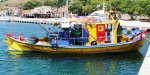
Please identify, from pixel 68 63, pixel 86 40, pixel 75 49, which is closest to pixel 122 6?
pixel 86 40

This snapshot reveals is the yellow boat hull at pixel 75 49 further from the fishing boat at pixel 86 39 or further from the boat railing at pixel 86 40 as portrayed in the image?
the boat railing at pixel 86 40

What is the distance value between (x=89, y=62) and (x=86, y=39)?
3.77 metres

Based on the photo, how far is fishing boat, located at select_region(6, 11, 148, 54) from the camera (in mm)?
38688

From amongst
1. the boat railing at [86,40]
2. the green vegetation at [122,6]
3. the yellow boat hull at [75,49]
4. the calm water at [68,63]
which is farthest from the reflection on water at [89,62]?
the green vegetation at [122,6]

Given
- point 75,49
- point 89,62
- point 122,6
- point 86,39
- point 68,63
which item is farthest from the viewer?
point 122,6

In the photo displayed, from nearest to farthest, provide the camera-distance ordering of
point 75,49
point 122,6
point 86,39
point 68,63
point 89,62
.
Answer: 1. point 68,63
2. point 89,62
3. point 75,49
4. point 86,39
5. point 122,6

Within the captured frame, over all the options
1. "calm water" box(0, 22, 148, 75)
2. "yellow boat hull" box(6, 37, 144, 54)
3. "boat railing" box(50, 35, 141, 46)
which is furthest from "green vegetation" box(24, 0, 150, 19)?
"calm water" box(0, 22, 148, 75)

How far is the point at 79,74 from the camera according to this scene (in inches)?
1211

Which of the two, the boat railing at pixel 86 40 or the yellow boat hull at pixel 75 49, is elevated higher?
the boat railing at pixel 86 40

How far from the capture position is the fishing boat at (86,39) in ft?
127

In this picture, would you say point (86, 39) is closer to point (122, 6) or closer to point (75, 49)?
point (75, 49)

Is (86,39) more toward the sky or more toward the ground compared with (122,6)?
more toward the sky

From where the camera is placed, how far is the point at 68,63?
1389 inches

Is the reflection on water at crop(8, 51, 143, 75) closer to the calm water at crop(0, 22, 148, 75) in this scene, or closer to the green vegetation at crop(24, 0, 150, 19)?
the calm water at crop(0, 22, 148, 75)
